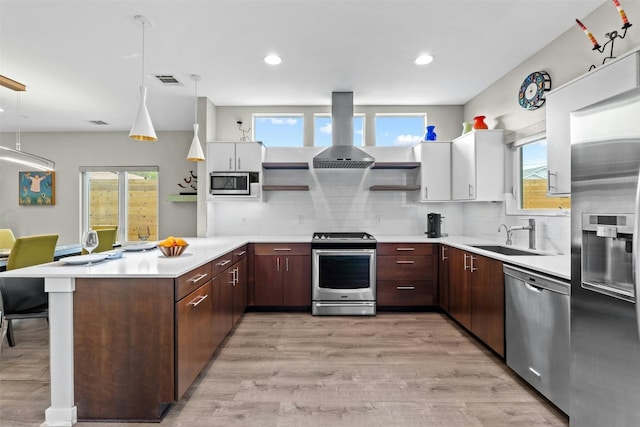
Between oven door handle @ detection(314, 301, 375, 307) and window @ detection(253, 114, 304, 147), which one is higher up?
window @ detection(253, 114, 304, 147)

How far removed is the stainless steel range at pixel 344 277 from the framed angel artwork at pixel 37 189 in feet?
16.6

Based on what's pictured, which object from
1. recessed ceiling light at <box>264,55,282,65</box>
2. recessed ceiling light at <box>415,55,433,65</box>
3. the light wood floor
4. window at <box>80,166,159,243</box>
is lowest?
the light wood floor

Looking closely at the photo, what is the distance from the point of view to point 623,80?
174cm

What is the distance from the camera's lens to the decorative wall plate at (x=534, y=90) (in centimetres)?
288

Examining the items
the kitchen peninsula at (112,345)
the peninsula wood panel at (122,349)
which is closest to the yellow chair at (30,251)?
the kitchen peninsula at (112,345)

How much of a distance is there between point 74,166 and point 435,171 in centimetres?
602

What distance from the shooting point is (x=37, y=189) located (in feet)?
18.9

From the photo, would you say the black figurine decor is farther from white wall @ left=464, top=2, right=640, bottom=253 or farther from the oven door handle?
the oven door handle

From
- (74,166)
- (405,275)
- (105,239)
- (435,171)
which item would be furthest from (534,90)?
(74,166)

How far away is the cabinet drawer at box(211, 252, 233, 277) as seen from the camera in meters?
2.69

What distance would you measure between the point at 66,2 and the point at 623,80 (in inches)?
139

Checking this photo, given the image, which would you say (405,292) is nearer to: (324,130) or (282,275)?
(282,275)

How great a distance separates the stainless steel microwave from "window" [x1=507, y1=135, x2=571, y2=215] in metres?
3.05

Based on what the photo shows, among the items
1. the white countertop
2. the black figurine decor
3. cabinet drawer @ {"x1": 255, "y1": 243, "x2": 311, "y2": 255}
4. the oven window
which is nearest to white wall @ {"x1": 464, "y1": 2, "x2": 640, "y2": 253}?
the black figurine decor
